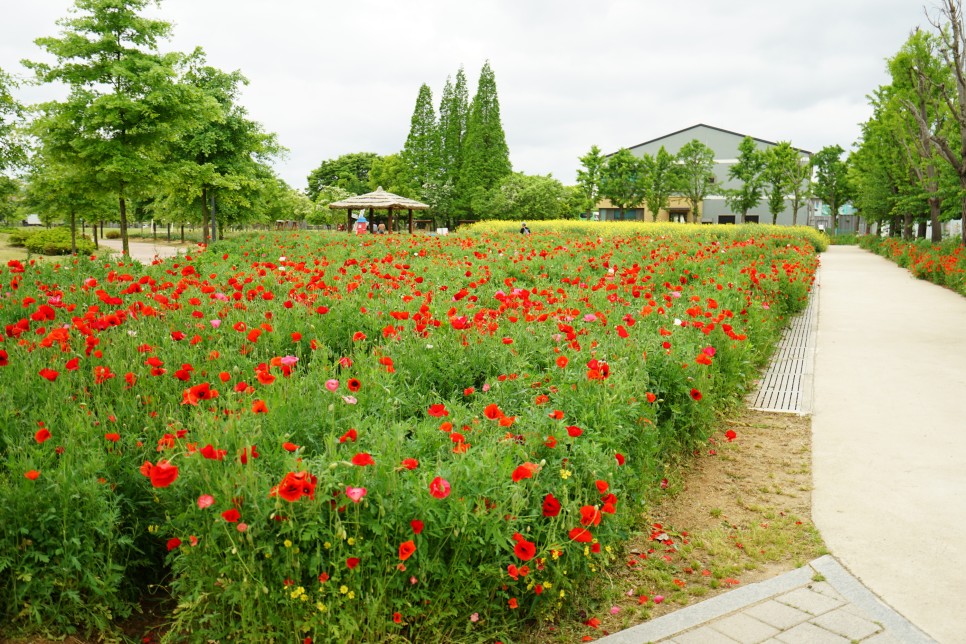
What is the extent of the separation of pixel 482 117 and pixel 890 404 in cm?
5858

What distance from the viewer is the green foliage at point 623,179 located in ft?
193

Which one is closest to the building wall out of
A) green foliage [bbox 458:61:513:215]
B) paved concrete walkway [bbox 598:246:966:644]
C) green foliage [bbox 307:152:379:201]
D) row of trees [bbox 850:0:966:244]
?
green foliage [bbox 458:61:513:215]

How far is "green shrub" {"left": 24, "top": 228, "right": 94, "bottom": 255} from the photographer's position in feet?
103

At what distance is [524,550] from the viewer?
2.55 m

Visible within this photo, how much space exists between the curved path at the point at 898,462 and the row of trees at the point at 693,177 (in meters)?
48.4

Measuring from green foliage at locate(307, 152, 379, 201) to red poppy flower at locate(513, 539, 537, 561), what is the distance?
78.4 m

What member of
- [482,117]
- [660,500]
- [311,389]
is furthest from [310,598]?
[482,117]

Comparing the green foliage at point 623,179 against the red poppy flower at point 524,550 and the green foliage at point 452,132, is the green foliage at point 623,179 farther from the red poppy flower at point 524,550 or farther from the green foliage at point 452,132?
the red poppy flower at point 524,550

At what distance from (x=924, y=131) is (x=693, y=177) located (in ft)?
130

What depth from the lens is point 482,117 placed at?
61562 millimetres

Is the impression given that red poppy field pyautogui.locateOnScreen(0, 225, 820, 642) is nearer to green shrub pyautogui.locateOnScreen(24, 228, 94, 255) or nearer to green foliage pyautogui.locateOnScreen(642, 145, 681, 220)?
green shrub pyautogui.locateOnScreen(24, 228, 94, 255)

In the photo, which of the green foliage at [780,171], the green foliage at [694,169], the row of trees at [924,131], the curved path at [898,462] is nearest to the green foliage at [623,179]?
the green foliage at [694,169]


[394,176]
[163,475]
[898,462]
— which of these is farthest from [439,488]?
[394,176]

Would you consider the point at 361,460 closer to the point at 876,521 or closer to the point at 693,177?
the point at 876,521
